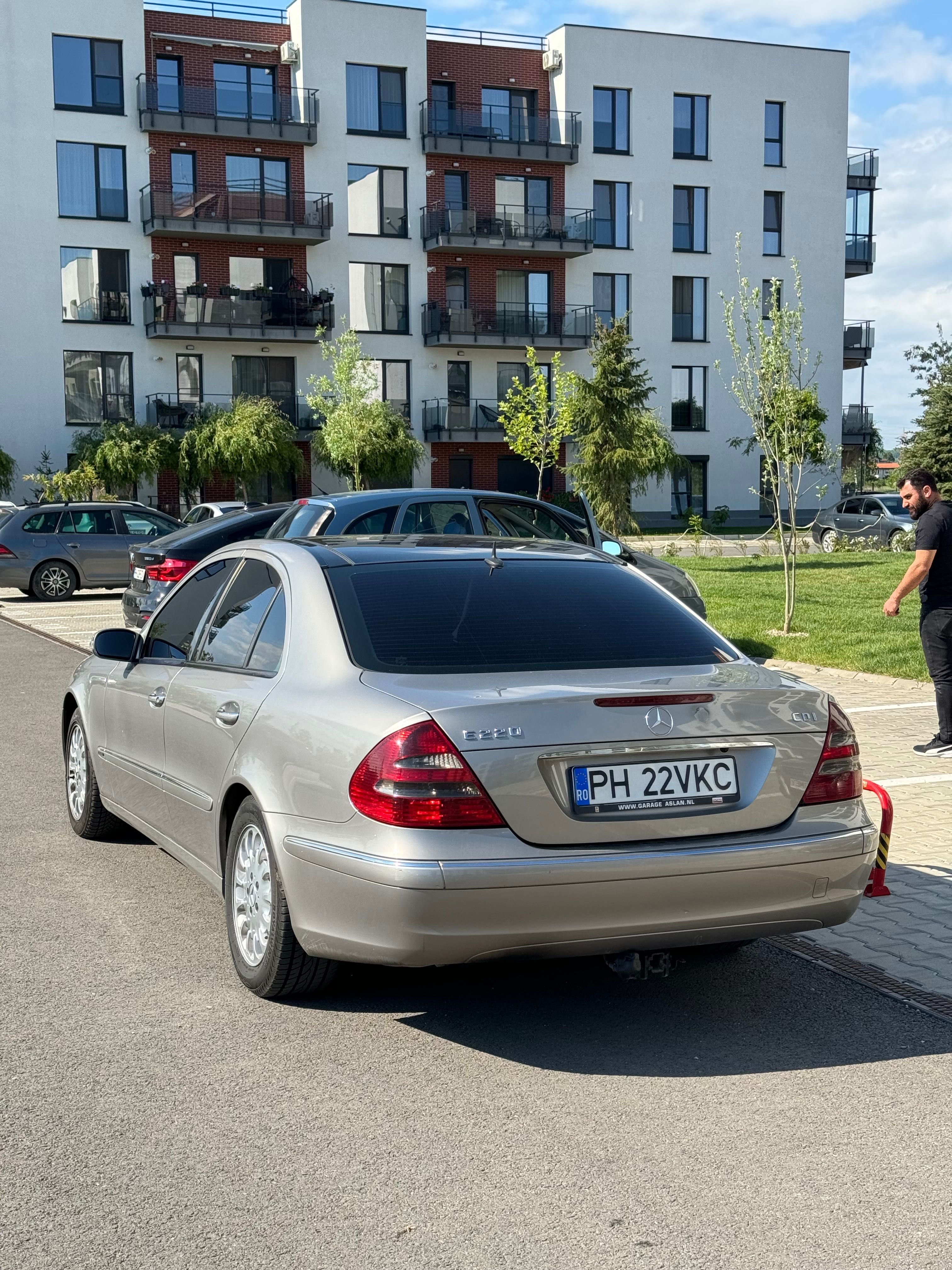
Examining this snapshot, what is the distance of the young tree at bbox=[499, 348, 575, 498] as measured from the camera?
138ft

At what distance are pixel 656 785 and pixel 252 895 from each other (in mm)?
1502

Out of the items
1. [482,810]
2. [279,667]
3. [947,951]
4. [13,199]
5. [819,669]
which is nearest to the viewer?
[482,810]

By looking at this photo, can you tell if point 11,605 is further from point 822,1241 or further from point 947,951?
point 822,1241

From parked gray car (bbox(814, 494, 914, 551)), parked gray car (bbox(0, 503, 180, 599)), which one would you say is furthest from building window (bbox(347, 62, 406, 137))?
parked gray car (bbox(0, 503, 180, 599))

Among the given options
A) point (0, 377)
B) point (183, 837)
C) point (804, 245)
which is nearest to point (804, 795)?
point (183, 837)

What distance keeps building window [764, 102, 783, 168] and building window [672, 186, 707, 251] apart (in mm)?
3548

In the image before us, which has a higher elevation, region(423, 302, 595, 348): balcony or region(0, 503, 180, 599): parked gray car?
region(423, 302, 595, 348): balcony

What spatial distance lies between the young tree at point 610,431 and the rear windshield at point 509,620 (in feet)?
113

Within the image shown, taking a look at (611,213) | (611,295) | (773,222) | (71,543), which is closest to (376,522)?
(71,543)

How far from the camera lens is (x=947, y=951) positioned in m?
5.61

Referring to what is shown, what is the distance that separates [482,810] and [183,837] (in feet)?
6.24

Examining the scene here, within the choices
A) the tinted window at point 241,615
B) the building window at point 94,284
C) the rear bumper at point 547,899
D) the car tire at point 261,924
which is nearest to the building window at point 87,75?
the building window at point 94,284

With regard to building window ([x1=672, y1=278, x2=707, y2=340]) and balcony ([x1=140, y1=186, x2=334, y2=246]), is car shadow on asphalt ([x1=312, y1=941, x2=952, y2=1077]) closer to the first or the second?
balcony ([x1=140, y1=186, x2=334, y2=246])

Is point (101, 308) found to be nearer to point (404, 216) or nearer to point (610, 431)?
point (404, 216)
